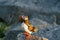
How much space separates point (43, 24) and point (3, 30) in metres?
1.82

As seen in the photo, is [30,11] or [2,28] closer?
[2,28]

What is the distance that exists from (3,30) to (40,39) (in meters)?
4.51

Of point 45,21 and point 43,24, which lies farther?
point 45,21

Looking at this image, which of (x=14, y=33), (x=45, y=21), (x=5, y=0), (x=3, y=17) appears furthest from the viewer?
(x=5, y=0)

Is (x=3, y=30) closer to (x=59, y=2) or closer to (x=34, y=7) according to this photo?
(x=34, y=7)

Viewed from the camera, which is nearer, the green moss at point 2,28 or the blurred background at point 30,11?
the green moss at point 2,28

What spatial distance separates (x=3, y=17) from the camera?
12758 mm

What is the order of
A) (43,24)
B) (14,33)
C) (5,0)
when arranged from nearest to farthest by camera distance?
1. (14,33)
2. (43,24)
3. (5,0)

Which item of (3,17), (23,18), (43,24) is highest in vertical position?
(23,18)

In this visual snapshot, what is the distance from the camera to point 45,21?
11.6m

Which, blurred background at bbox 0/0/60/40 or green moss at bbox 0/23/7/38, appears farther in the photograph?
blurred background at bbox 0/0/60/40

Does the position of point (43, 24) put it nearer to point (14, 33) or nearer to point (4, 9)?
point (14, 33)

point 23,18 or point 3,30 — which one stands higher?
point 23,18

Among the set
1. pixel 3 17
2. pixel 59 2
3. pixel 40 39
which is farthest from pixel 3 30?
pixel 40 39
